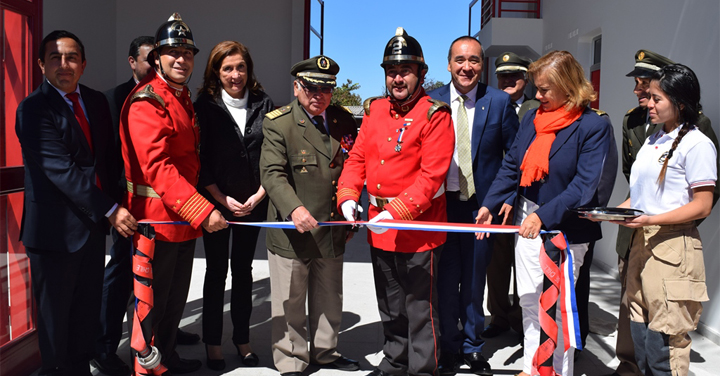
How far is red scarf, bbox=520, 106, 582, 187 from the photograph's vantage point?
324 cm

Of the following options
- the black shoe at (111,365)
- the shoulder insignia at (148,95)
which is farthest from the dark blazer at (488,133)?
the black shoe at (111,365)

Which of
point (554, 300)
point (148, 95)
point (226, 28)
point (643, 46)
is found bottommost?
point (554, 300)

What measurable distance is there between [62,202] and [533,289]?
8.58 feet

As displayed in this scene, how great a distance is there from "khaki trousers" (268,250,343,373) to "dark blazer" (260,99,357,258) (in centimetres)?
11

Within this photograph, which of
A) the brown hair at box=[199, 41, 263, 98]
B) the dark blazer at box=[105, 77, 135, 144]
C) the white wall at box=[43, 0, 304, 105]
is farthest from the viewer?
the white wall at box=[43, 0, 304, 105]

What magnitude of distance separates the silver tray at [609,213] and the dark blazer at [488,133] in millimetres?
870

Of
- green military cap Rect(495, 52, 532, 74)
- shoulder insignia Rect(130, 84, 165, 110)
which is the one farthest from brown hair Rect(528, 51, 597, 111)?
shoulder insignia Rect(130, 84, 165, 110)

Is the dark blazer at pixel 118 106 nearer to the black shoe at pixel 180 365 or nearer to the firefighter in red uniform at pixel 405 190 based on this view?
the black shoe at pixel 180 365

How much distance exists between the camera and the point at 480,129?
150 inches

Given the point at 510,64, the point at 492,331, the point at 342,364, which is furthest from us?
the point at 510,64

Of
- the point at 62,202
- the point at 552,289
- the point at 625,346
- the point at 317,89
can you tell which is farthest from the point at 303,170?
the point at 625,346

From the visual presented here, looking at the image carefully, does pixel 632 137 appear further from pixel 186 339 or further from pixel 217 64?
pixel 186 339

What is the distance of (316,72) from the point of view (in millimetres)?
3479

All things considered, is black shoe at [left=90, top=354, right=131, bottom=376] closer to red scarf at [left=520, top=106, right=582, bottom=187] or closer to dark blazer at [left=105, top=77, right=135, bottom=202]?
dark blazer at [left=105, top=77, right=135, bottom=202]
